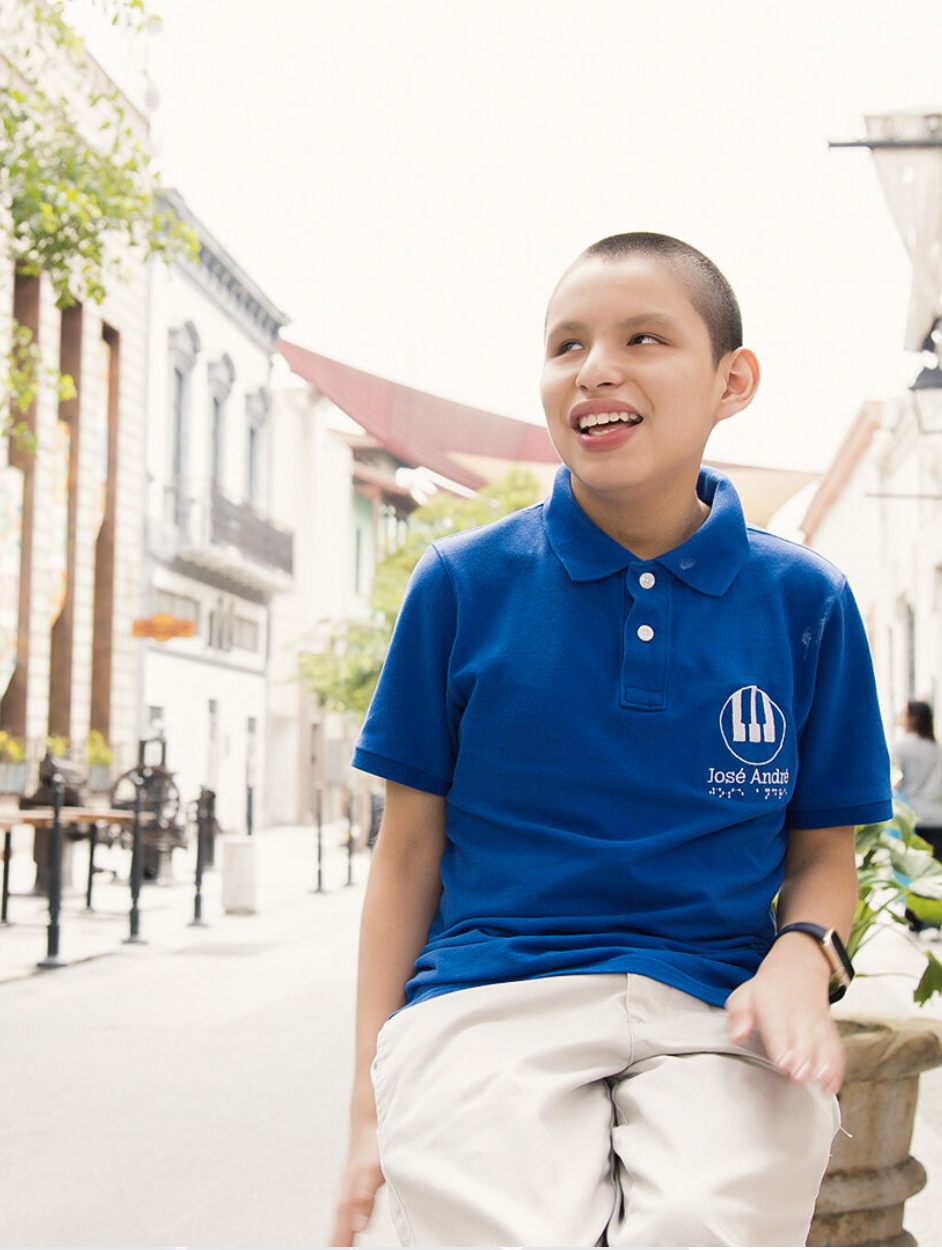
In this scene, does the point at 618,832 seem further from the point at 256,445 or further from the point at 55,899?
the point at 256,445

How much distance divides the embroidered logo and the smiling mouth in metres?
0.30

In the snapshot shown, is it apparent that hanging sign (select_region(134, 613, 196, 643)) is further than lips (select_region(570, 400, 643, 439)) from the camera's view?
Yes

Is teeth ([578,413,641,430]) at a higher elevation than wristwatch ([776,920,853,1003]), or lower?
higher

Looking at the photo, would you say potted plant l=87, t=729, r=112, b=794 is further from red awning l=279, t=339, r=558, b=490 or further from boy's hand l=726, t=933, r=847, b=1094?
red awning l=279, t=339, r=558, b=490

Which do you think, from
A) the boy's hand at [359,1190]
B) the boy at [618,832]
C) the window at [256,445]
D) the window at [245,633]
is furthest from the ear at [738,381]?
the window at [256,445]

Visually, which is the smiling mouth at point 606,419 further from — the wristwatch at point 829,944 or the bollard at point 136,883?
the bollard at point 136,883

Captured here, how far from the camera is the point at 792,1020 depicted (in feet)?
4.87

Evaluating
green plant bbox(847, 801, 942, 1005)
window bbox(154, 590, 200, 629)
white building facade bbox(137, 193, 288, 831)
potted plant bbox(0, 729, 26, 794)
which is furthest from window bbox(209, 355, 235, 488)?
green plant bbox(847, 801, 942, 1005)

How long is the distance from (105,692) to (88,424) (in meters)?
4.24

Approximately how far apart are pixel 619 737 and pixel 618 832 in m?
0.10

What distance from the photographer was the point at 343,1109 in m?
5.48

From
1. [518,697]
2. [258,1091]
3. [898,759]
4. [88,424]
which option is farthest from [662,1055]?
[88,424]

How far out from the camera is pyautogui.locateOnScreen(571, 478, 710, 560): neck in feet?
5.86

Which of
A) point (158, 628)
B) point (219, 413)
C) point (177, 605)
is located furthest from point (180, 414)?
point (158, 628)
